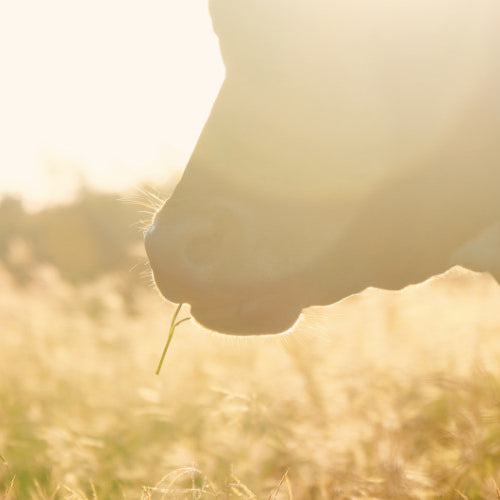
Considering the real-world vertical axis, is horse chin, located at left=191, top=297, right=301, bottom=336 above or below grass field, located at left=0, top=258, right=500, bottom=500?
above

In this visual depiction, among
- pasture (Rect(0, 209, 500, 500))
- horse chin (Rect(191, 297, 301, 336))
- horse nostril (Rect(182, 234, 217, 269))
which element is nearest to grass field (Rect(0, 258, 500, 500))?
pasture (Rect(0, 209, 500, 500))

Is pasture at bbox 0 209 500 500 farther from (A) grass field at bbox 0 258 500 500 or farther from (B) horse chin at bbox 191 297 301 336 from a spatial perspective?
(B) horse chin at bbox 191 297 301 336

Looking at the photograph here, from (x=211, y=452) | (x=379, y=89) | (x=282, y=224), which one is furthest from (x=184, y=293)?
(x=379, y=89)

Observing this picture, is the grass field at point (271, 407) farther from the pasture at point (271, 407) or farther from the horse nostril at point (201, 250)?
the horse nostril at point (201, 250)

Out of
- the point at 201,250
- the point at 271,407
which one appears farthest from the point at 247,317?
the point at 271,407

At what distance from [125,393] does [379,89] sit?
1540 mm

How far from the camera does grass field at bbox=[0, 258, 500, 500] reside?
6.77 feet

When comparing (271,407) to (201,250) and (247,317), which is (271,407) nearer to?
(247,317)

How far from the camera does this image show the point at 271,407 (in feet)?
8.28

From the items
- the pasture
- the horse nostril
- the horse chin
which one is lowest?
the pasture

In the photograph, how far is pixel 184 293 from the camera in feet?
6.63

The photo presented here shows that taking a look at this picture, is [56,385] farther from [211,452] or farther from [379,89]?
[379,89]

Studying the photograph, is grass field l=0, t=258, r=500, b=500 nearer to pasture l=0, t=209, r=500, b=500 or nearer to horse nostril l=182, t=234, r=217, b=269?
pasture l=0, t=209, r=500, b=500

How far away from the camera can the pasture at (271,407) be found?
6.77 ft
